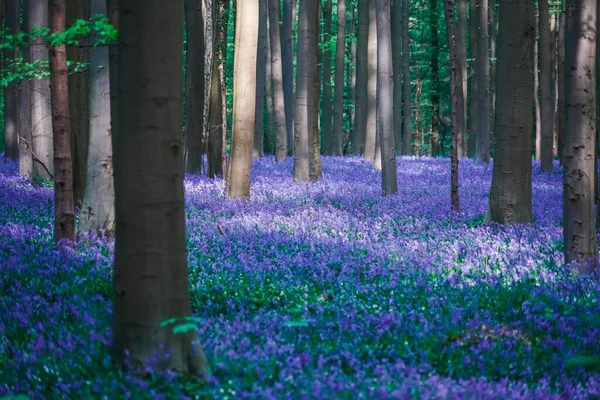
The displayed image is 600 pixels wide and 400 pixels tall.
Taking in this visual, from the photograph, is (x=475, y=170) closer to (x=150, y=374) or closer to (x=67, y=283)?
(x=67, y=283)

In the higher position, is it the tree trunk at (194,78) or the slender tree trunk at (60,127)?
the tree trunk at (194,78)

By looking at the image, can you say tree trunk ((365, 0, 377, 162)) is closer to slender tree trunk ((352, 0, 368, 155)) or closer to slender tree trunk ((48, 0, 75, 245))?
slender tree trunk ((352, 0, 368, 155))

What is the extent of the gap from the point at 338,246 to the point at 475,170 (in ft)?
56.6

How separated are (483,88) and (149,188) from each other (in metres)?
25.2

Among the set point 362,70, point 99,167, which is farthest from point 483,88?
point 99,167

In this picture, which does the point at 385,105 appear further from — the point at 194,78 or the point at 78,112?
the point at 78,112

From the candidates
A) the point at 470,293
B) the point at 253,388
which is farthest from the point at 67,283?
the point at 470,293

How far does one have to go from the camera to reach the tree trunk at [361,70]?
30.8 meters

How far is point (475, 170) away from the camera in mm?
25656

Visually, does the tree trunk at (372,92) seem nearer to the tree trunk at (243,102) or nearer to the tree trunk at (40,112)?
the tree trunk at (243,102)

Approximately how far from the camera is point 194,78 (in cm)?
2086

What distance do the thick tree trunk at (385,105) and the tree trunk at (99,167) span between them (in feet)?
26.3

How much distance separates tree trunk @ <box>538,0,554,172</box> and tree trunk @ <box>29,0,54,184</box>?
53.6 ft

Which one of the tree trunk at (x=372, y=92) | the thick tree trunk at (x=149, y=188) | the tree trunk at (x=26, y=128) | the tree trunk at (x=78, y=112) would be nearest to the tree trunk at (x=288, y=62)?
the tree trunk at (x=372, y=92)
